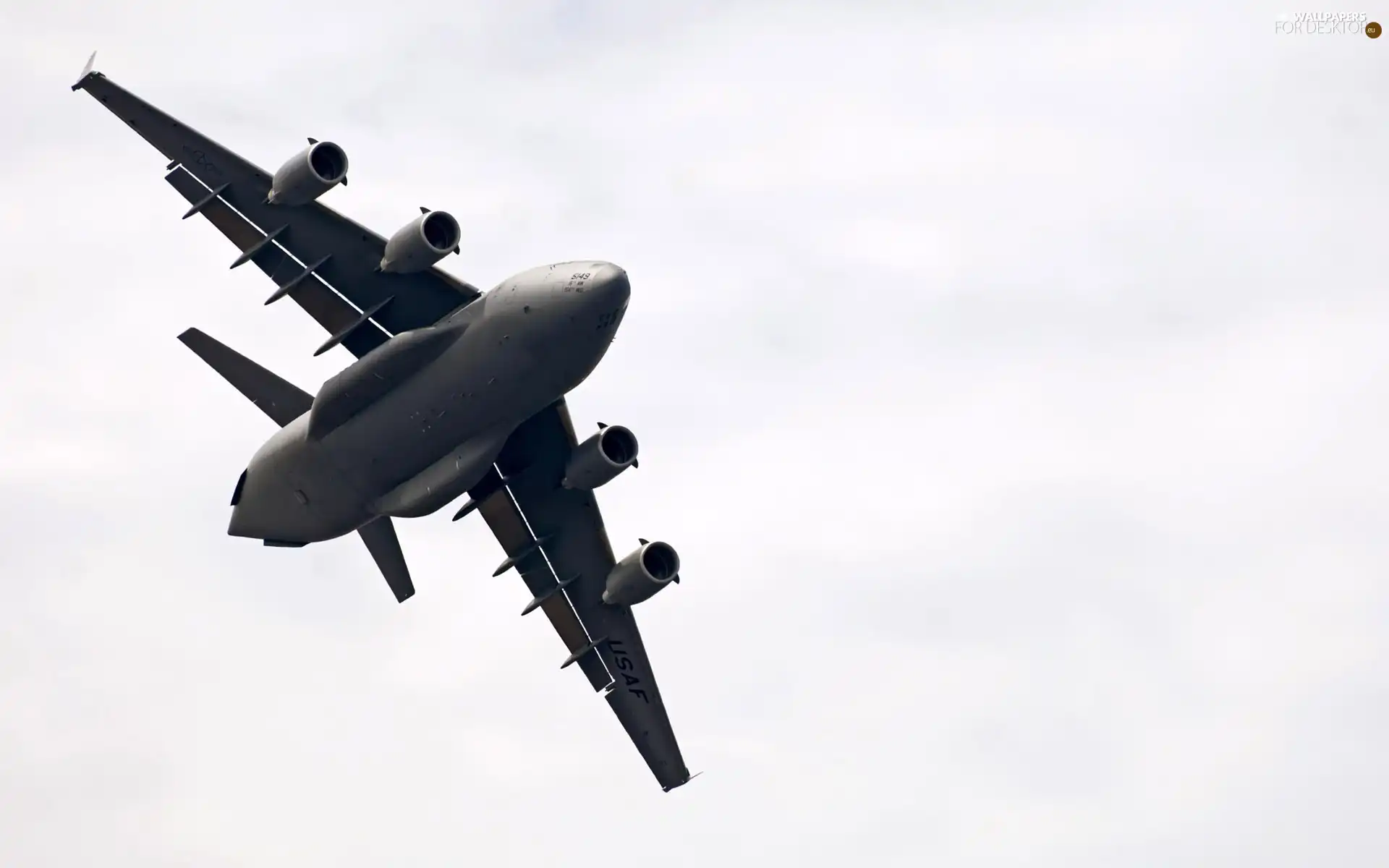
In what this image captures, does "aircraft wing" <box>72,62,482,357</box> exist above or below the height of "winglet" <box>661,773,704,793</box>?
above

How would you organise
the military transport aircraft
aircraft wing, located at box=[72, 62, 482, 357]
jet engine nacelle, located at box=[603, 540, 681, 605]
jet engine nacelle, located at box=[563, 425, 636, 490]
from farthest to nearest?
jet engine nacelle, located at box=[603, 540, 681, 605]
jet engine nacelle, located at box=[563, 425, 636, 490]
aircraft wing, located at box=[72, 62, 482, 357]
the military transport aircraft

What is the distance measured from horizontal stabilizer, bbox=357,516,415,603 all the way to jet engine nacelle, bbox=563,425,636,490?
5529 millimetres

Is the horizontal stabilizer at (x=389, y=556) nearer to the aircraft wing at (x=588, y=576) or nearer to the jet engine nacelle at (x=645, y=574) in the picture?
the aircraft wing at (x=588, y=576)

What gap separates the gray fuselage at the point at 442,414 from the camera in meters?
41.7

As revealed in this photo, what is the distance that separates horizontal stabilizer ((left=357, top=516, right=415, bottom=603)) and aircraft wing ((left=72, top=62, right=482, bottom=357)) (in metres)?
5.22

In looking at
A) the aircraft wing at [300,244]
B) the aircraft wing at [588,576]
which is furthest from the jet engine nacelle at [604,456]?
the aircraft wing at [300,244]

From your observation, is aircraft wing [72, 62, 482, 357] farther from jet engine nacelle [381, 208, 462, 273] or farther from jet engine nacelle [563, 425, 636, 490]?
jet engine nacelle [563, 425, 636, 490]

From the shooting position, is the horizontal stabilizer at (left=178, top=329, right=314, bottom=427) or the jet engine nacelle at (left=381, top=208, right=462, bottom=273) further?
the horizontal stabilizer at (left=178, top=329, right=314, bottom=427)

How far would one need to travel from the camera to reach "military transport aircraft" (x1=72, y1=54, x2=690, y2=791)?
139ft

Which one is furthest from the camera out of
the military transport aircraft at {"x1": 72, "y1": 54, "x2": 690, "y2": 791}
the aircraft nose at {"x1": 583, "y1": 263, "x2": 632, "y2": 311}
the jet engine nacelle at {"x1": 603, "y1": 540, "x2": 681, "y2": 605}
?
the jet engine nacelle at {"x1": 603, "y1": 540, "x2": 681, "y2": 605}

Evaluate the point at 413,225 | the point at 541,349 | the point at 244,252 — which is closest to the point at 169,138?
the point at 244,252

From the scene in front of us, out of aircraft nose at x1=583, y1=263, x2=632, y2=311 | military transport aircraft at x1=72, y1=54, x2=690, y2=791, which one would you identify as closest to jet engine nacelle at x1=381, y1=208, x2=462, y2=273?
military transport aircraft at x1=72, y1=54, x2=690, y2=791

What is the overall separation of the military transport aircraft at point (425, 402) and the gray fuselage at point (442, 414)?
5 cm

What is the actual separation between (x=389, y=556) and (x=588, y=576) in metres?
5.25
